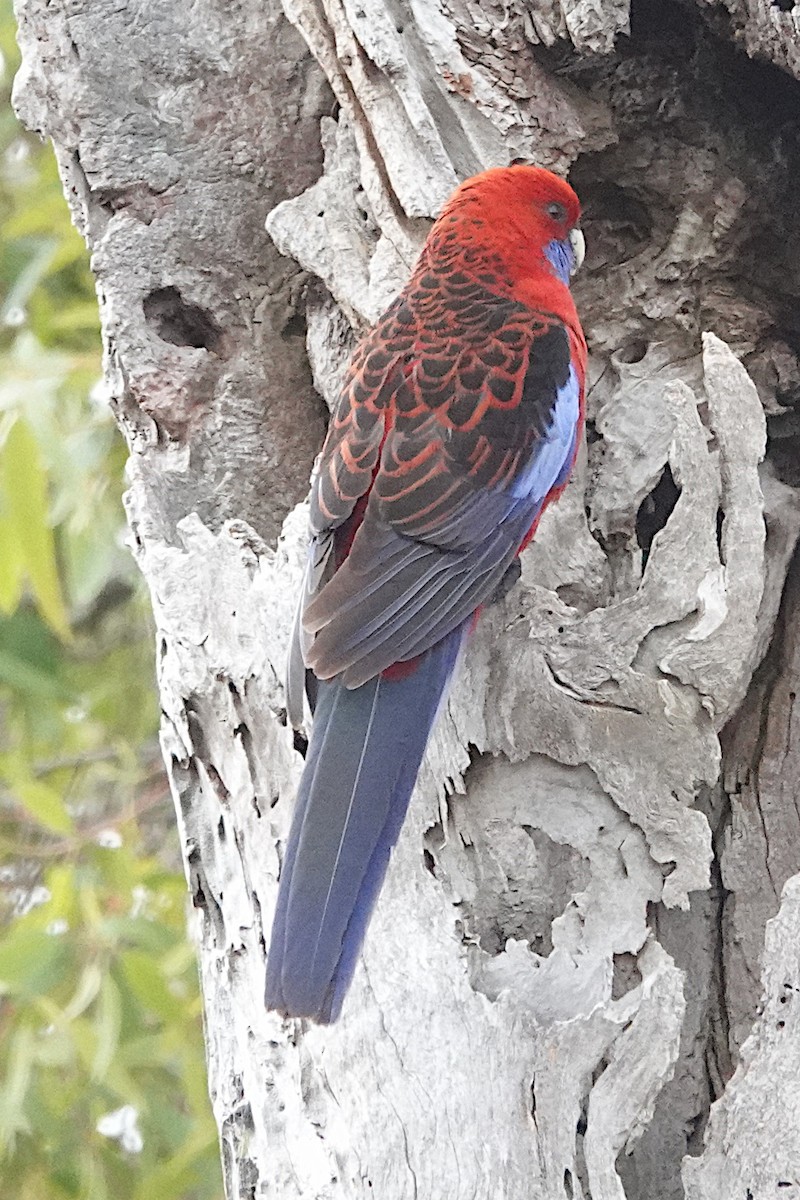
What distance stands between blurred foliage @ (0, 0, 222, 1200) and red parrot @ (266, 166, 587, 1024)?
67cm

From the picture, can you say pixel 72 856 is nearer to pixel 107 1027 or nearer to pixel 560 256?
pixel 107 1027

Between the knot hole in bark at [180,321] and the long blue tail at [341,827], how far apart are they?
0.77m

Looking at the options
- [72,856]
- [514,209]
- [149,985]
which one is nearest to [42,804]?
[149,985]

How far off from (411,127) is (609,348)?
45 centimetres

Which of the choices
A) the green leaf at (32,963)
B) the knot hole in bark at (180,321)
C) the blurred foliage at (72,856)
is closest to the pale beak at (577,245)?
the knot hole in bark at (180,321)

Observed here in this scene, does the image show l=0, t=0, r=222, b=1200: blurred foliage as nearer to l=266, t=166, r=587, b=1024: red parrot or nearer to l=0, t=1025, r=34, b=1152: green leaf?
l=0, t=1025, r=34, b=1152: green leaf

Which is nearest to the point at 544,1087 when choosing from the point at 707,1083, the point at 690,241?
the point at 707,1083

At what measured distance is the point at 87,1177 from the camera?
2492mm

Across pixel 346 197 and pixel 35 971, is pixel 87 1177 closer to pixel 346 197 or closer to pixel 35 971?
pixel 35 971

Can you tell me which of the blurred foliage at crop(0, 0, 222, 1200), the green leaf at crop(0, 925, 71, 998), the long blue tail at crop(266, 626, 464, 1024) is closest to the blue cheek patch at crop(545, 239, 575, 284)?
the long blue tail at crop(266, 626, 464, 1024)

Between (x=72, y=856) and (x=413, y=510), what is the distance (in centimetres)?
163

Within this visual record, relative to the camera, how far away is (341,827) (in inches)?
58.7

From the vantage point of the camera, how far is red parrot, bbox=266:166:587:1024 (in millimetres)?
1473

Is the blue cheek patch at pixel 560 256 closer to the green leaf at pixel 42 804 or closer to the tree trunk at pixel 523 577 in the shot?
the tree trunk at pixel 523 577
